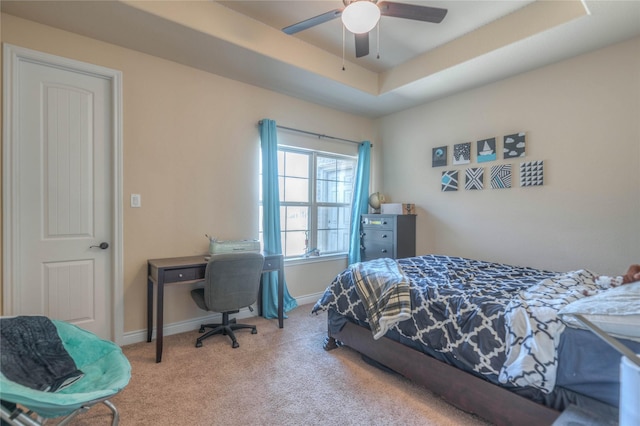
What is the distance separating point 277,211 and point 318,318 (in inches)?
49.7

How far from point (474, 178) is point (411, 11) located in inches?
80.6

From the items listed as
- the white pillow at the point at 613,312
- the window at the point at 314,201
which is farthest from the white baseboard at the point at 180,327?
the white pillow at the point at 613,312

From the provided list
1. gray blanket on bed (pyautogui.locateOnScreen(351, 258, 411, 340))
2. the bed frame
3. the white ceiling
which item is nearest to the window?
the white ceiling

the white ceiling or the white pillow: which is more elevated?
the white ceiling

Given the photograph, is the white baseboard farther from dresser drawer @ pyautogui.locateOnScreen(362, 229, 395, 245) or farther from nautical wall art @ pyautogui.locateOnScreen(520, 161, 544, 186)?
nautical wall art @ pyautogui.locateOnScreen(520, 161, 544, 186)

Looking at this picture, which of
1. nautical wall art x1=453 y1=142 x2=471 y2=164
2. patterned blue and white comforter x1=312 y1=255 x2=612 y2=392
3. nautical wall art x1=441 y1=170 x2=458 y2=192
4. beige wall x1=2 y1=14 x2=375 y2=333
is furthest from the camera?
nautical wall art x1=441 y1=170 x2=458 y2=192

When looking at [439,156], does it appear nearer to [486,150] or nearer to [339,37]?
[486,150]

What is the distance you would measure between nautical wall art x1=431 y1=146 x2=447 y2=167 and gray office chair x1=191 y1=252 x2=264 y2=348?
2467 mm

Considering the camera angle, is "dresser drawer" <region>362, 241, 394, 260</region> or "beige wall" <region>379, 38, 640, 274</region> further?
"dresser drawer" <region>362, 241, 394, 260</region>

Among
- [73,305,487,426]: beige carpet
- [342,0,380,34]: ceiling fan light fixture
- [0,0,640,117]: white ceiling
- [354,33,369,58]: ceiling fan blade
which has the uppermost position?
[0,0,640,117]: white ceiling

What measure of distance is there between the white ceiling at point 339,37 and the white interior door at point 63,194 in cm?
49

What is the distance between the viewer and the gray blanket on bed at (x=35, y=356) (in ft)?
4.33

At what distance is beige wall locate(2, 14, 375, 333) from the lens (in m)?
2.61

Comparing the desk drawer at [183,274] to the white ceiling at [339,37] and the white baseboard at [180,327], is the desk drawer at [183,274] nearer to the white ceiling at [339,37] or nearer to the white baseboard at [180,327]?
the white baseboard at [180,327]
